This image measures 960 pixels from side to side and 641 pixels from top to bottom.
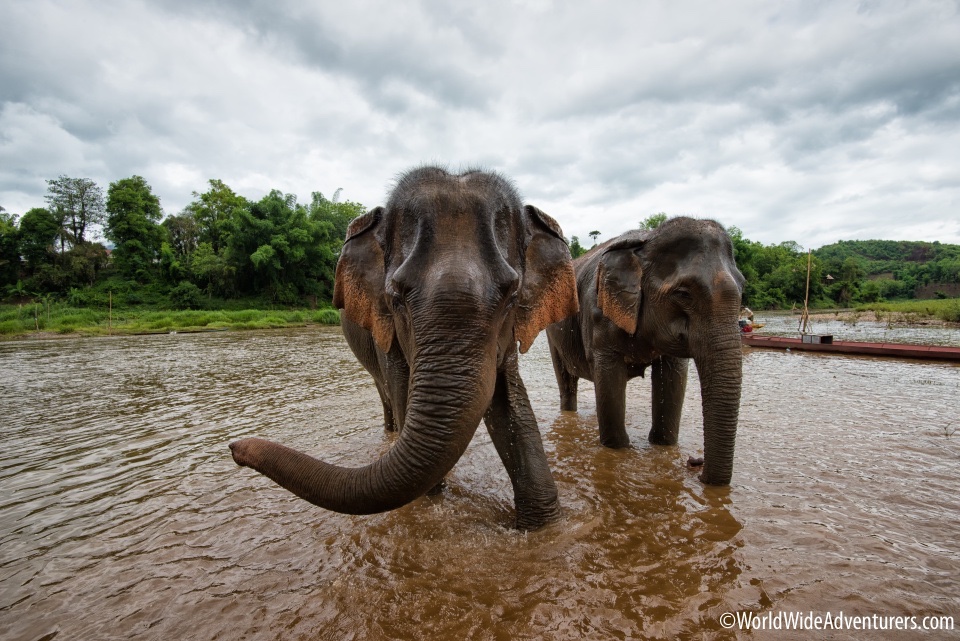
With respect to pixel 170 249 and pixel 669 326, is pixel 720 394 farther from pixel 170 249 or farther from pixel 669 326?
pixel 170 249

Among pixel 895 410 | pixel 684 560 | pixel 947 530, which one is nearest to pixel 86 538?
pixel 684 560

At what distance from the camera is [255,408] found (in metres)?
8.00

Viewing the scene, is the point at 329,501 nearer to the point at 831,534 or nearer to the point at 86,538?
the point at 86,538

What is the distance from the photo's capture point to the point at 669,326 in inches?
178

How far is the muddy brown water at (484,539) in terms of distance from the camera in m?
2.55

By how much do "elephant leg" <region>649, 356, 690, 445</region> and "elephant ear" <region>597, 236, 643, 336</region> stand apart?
2.62ft

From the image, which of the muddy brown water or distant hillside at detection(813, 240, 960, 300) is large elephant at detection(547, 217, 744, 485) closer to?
the muddy brown water

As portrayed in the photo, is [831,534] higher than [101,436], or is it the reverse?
[831,534]

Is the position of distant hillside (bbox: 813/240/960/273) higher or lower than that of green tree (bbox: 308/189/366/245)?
higher

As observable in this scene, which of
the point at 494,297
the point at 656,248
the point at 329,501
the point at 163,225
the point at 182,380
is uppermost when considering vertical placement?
the point at 163,225

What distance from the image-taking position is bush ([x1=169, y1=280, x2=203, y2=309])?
152ft

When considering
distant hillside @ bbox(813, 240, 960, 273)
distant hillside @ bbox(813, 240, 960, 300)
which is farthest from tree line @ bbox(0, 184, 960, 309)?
distant hillside @ bbox(813, 240, 960, 273)

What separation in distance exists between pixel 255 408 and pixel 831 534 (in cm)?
838

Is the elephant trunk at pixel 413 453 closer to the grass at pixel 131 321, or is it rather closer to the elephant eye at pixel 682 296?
the elephant eye at pixel 682 296
